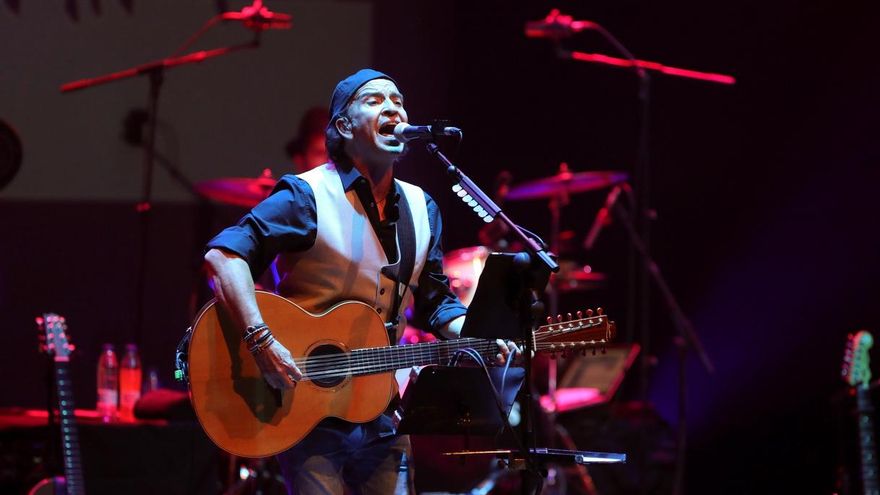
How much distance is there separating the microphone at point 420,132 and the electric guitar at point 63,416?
2383 millimetres

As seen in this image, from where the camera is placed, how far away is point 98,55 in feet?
23.3

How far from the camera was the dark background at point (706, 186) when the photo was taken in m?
7.61

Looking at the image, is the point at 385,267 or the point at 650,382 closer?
the point at 385,267

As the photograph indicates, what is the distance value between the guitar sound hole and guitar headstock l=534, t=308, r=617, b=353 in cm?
71

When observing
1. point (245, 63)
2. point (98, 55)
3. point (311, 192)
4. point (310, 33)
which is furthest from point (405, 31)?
point (311, 192)

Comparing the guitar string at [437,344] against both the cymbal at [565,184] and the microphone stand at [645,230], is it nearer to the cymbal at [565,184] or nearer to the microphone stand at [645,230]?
the microphone stand at [645,230]

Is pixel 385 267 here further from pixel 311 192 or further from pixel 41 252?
pixel 41 252

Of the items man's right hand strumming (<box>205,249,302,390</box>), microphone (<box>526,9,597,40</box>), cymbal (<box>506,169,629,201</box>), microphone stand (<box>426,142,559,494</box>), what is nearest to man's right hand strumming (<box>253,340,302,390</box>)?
man's right hand strumming (<box>205,249,302,390</box>)

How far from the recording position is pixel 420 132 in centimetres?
375

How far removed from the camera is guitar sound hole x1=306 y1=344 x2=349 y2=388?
12.4 ft

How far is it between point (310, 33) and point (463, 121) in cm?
140

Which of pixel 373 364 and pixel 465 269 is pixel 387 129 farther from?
pixel 465 269

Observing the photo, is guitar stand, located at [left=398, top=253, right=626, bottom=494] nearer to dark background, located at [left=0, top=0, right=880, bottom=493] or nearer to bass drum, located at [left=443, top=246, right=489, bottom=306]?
bass drum, located at [left=443, top=246, right=489, bottom=306]

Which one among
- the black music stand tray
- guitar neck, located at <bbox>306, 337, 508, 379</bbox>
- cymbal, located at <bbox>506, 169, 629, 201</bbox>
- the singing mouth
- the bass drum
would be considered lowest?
the bass drum
